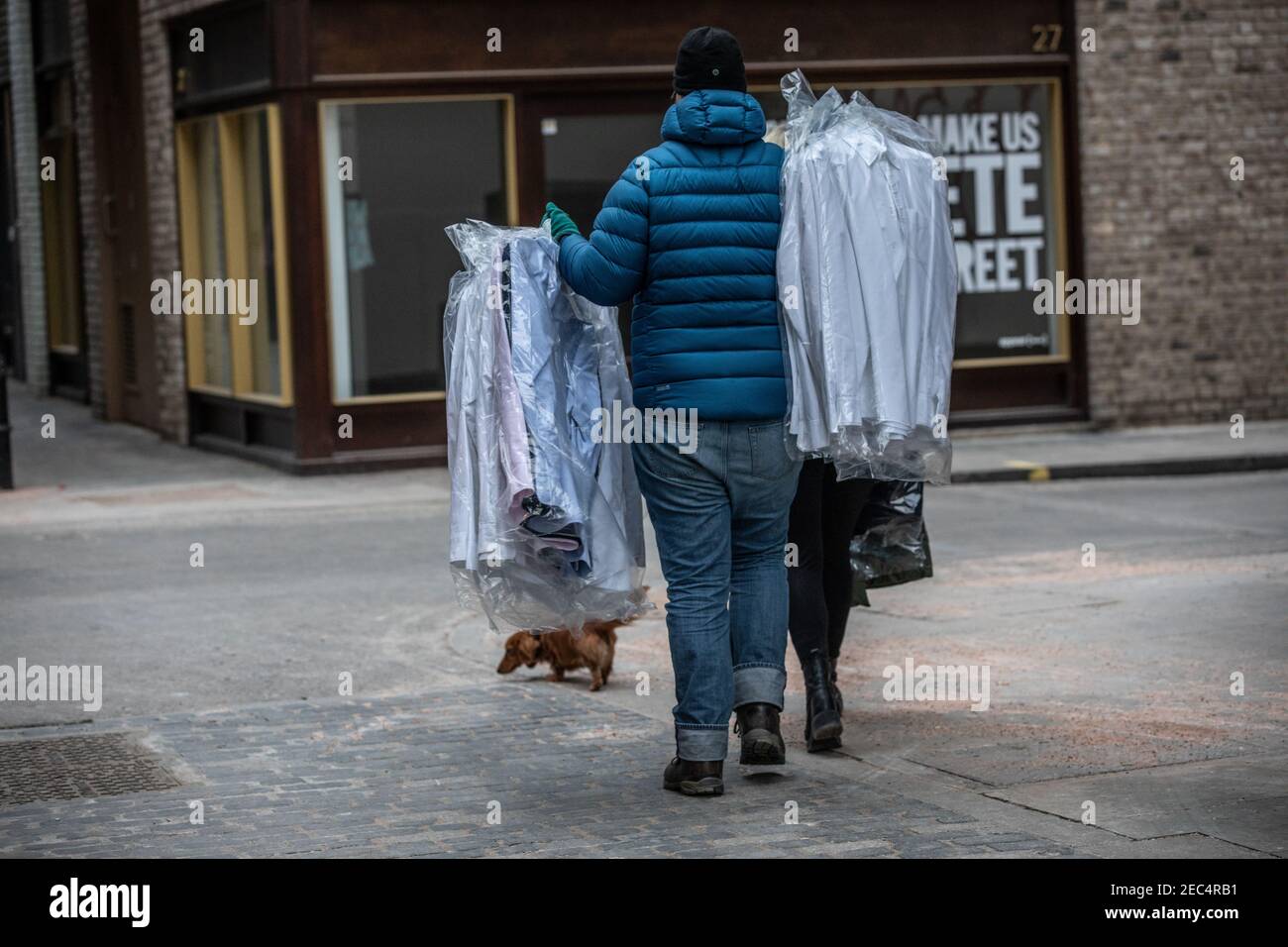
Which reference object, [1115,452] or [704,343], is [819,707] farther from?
[1115,452]

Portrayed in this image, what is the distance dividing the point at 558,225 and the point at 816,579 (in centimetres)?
140

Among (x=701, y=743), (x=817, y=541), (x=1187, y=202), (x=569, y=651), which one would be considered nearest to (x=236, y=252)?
(x=1187, y=202)

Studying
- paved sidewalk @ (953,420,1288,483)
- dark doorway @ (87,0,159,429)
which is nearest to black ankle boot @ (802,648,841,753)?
paved sidewalk @ (953,420,1288,483)

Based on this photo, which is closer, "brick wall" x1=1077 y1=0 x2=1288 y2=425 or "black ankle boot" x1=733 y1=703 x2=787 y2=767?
"black ankle boot" x1=733 y1=703 x2=787 y2=767

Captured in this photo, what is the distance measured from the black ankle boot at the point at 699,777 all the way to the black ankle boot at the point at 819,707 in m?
0.54

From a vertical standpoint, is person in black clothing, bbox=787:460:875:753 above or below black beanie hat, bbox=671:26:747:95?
below

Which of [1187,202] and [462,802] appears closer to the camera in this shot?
[462,802]

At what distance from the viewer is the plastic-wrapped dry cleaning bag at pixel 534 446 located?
5.94 metres

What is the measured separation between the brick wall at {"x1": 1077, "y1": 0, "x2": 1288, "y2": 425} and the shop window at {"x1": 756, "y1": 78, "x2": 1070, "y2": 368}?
0.35 meters

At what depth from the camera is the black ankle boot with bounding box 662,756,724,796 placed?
5754 millimetres

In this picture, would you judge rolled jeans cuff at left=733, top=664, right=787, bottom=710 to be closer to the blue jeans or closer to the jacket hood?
the blue jeans

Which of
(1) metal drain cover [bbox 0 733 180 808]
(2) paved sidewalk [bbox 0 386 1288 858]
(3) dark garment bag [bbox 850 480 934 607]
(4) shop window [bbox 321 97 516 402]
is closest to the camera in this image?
(2) paved sidewalk [bbox 0 386 1288 858]

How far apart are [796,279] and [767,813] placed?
1.57 metres

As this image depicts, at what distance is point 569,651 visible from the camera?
7605mm
